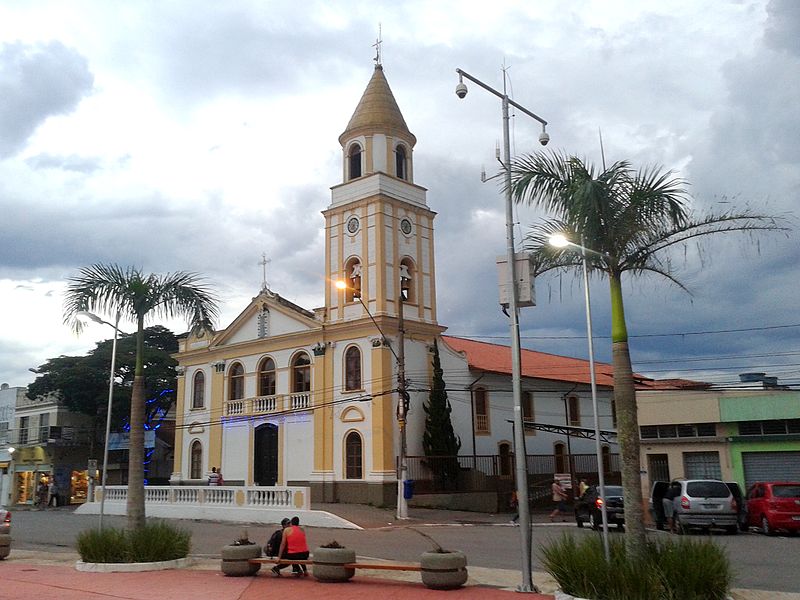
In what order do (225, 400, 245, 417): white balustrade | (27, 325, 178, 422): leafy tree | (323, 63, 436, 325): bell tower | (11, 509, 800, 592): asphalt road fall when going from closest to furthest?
1. (11, 509, 800, 592): asphalt road
2. (323, 63, 436, 325): bell tower
3. (225, 400, 245, 417): white balustrade
4. (27, 325, 178, 422): leafy tree

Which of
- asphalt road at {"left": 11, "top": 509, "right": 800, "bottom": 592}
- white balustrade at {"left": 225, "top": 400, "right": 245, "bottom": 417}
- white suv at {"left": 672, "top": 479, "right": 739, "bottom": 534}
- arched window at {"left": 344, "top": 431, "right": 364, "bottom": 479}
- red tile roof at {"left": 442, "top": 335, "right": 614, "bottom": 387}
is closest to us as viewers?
asphalt road at {"left": 11, "top": 509, "right": 800, "bottom": 592}

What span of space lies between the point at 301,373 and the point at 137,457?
18033mm

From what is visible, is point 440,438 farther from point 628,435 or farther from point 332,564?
point 628,435

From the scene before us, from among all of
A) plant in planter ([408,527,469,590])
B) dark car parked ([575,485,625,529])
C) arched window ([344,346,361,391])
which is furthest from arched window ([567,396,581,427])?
plant in planter ([408,527,469,590])

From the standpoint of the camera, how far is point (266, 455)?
115 feet

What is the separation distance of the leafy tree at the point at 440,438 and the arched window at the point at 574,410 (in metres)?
12.2

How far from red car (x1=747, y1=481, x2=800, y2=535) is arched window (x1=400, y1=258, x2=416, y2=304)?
16.7 metres

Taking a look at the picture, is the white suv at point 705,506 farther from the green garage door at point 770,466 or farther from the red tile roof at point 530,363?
the red tile roof at point 530,363

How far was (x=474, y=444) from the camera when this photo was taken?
34.8 metres

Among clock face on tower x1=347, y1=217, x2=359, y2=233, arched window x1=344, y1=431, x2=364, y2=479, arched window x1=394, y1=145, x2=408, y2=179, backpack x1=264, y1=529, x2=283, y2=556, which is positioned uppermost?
arched window x1=394, y1=145, x2=408, y2=179

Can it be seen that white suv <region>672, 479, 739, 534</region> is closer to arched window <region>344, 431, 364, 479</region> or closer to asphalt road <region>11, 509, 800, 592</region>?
asphalt road <region>11, 509, 800, 592</region>

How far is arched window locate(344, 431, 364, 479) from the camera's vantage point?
3162 centimetres

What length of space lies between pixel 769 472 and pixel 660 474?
4.08 meters

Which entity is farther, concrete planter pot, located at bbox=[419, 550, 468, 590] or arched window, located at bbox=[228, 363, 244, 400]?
arched window, located at bbox=[228, 363, 244, 400]
